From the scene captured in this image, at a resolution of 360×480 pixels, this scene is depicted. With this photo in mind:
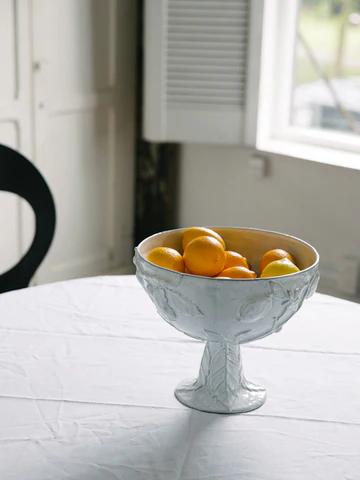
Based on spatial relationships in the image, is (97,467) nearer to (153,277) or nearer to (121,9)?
(153,277)

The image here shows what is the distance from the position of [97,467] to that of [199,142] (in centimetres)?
219

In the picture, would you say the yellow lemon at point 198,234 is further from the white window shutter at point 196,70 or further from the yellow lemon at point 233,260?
the white window shutter at point 196,70

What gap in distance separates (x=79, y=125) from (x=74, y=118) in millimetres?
42

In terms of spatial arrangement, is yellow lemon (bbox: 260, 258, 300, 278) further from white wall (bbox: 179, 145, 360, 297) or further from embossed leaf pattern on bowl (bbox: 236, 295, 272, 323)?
white wall (bbox: 179, 145, 360, 297)

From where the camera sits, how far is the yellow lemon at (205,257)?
1225 mm

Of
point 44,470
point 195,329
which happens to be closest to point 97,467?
point 44,470

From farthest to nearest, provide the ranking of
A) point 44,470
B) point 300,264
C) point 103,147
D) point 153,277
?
point 103,147, point 300,264, point 153,277, point 44,470

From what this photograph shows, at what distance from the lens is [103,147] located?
3.28m

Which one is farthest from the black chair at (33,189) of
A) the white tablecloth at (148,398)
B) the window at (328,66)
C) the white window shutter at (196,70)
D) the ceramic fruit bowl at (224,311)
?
the window at (328,66)

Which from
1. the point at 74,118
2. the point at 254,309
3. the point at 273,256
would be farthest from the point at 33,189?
the point at 74,118

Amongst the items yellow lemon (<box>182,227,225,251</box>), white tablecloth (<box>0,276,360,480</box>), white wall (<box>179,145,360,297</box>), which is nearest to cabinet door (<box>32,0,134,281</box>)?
white wall (<box>179,145,360,297</box>)

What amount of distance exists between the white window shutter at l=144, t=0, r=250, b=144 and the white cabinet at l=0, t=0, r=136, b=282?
16 cm

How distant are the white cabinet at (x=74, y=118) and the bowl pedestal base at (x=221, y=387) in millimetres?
1826

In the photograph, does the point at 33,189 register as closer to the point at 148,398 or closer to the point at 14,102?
the point at 148,398
